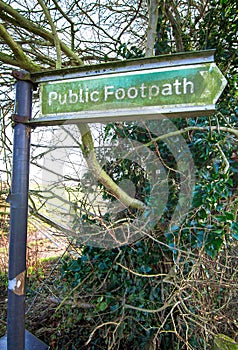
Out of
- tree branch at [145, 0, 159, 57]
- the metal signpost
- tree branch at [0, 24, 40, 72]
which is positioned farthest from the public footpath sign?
tree branch at [145, 0, 159, 57]

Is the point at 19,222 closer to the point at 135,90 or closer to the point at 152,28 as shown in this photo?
the point at 135,90

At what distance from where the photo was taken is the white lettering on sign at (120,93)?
3.38 ft

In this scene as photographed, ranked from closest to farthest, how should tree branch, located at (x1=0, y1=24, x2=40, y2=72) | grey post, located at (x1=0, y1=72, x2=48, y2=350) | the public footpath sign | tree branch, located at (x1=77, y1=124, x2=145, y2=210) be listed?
the public footpath sign < grey post, located at (x1=0, y1=72, x2=48, y2=350) < tree branch, located at (x1=0, y1=24, x2=40, y2=72) < tree branch, located at (x1=77, y1=124, x2=145, y2=210)

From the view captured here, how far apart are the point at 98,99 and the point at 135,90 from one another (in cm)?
15

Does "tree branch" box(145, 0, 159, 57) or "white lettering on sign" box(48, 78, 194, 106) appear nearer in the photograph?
"white lettering on sign" box(48, 78, 194, 106)

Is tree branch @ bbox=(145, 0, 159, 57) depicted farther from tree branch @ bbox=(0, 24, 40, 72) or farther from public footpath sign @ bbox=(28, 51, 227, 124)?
public footpath sign @ bbox=(28, 51, 227, 124)

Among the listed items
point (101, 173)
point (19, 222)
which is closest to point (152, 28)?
point (101, 173)

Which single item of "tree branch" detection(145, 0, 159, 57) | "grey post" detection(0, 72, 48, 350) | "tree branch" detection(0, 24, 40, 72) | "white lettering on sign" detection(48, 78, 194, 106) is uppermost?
"tree branch" detection(145, 0, 159, 57)

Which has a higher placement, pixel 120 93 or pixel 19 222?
pixel 120 93

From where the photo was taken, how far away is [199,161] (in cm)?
171

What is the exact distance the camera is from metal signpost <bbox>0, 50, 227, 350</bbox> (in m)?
1.02

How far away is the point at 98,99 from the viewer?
1.12 m

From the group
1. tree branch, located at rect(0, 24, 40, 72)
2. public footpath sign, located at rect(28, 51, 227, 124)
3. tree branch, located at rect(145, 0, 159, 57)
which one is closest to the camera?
public footpath sign, located at rect(28, 51, 227, 124)

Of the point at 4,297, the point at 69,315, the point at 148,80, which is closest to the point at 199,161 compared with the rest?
the point at 148,80
